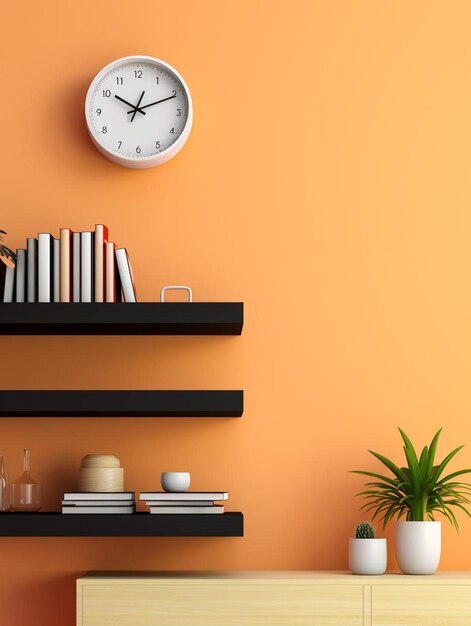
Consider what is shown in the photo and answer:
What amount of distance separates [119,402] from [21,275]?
0.43 meters

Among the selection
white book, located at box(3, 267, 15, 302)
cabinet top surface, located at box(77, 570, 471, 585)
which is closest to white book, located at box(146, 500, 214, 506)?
cabinet top surface, located at box(77, 570, 471, 585)

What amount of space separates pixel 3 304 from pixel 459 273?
1.29m

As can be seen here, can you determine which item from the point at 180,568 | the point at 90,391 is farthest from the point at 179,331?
the point at 180,568

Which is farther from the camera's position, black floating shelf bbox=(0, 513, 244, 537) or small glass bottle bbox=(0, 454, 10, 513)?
small glass bottle bbox=(0, 454, 10, 513)

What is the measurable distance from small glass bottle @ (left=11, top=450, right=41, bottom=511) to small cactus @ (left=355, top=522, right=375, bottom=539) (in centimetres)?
86

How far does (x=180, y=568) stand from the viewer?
257cm

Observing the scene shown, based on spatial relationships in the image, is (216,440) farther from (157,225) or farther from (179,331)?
(157,225)

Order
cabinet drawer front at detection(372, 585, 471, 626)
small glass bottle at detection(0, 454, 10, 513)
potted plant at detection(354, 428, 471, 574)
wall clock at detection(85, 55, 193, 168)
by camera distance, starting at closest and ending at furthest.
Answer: cabinet drawer front at detection(372, 585, 471, 626)
potted plant at detection(354, 428, 471, 574)
small glass bottle at detection(0, 454, 10, 513)
wall clock at detection(85, 55, 193, 168)

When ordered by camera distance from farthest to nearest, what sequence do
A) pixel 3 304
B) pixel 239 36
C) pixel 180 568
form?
pixel 239 36 < pixel 180 568 < pixel 3 304

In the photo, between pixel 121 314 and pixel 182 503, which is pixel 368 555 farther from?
pixel 121 314

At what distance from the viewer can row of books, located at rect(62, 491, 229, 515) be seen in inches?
94.0

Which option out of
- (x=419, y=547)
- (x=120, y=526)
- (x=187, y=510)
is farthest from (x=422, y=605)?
(x=120, y=526)

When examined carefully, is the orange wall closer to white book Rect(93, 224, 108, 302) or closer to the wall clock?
the wall clock

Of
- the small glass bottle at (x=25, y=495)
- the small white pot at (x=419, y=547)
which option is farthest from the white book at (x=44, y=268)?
the small white pot at (x=419, y=547)
